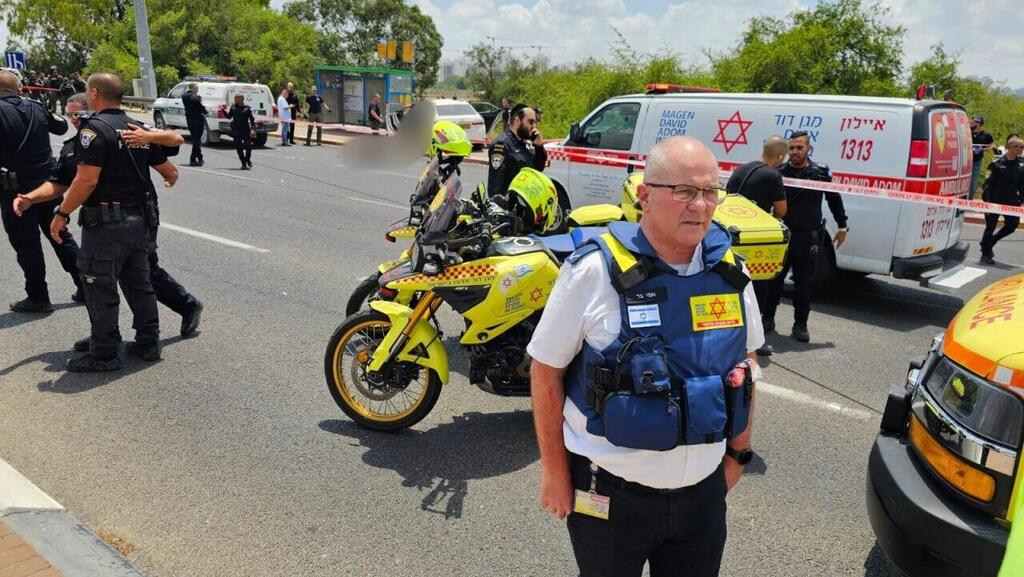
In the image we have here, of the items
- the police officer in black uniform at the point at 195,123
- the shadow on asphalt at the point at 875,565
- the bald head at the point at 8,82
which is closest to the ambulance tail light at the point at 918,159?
the shadow on asphalt at the point at 875,565

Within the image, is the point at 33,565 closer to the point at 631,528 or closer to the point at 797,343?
the point at 631,528

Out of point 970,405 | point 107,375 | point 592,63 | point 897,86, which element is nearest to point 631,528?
point 970,405

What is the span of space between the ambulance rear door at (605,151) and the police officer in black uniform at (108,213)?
5.59 meters

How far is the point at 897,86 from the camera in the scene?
2166cm

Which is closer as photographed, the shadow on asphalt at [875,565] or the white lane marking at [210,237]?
the shadow on asphalt at [875,565]

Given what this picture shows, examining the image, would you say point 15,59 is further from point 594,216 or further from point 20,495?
point 20,495

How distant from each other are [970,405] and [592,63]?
86.1ft

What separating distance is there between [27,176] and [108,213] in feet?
5.68

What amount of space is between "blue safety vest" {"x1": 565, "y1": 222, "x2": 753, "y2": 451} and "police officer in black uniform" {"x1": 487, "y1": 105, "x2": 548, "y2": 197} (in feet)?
16.4

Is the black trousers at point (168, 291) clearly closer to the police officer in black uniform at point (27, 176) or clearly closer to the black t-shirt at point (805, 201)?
the police officer in black uniform at point (27, 176)

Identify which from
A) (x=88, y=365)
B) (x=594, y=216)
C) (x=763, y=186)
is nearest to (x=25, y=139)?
(x=88, y=365)

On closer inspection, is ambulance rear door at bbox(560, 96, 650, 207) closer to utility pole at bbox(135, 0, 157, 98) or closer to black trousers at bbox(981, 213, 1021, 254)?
black trousers at bbox(981, 213, 1021, 254)

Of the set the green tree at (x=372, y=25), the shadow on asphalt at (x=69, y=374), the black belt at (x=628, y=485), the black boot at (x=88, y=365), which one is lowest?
the shadow on asphalt at (x=69, y=374)

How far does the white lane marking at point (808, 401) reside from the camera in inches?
195
